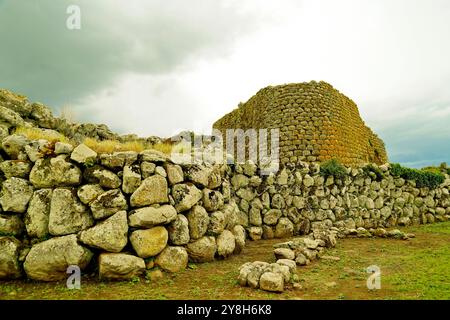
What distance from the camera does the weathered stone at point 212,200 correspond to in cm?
634

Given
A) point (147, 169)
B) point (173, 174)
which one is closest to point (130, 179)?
point (147, 169)

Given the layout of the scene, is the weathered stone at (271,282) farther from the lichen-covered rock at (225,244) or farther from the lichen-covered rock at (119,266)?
the lichen-covered rock at (119,266)

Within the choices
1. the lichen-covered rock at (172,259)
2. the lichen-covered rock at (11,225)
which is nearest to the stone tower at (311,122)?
the lichen-covered rock at (172,259)

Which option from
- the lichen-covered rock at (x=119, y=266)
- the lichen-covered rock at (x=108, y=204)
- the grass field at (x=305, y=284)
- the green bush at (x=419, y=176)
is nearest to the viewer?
the grass field at (x=305, y=284)

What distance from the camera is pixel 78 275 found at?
4.73 metres

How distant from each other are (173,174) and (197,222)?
3.40 ft

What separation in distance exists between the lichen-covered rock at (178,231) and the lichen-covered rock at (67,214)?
1.35 meters

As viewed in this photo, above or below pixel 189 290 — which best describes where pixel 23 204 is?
above

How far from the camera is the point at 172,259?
5367 mm

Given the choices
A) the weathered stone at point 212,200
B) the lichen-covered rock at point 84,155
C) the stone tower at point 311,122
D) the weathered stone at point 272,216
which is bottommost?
the weathered stone at point 272,216

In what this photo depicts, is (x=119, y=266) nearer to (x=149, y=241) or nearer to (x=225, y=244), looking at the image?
(x=149, y=241)

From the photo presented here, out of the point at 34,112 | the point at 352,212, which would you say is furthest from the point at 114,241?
the point at 352,212

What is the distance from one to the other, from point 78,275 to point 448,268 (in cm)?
645
